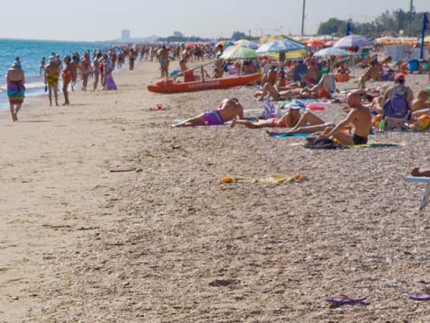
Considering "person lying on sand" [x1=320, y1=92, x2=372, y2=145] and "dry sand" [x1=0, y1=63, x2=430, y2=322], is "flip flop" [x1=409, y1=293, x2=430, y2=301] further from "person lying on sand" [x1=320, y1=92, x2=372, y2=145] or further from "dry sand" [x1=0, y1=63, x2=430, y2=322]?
"person lying on sand" [x1=320, y1=92, x2=372, y2=145]

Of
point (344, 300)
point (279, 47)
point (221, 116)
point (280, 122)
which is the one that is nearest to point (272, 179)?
point (344, 300)

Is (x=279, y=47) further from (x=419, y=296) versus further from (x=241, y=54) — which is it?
(x=419, y=296)

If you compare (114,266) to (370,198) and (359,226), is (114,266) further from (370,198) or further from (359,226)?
(370,198)

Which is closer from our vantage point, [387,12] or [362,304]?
[362,304]

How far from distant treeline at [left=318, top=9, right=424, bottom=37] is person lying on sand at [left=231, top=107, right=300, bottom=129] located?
10002 cm

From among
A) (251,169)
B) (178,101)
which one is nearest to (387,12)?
(178,101)

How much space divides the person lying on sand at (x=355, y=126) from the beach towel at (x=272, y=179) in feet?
7.33

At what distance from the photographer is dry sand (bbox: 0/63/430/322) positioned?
176 inches

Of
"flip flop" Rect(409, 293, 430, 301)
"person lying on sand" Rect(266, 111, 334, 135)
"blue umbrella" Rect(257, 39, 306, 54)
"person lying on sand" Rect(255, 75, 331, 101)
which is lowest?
"person lying on sand" Rect(255, 75, 331, 101)

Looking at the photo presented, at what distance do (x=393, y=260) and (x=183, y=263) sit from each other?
1396mm

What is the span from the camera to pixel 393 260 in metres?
5.12

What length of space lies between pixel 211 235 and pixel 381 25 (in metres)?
145

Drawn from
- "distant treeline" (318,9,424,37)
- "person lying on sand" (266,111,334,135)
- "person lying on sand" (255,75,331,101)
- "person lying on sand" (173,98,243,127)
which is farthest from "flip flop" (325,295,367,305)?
"distant treeline" (318,9,424,37)

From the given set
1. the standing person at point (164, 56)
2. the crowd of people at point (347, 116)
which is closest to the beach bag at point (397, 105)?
the crowd of people at point (347, 116)
